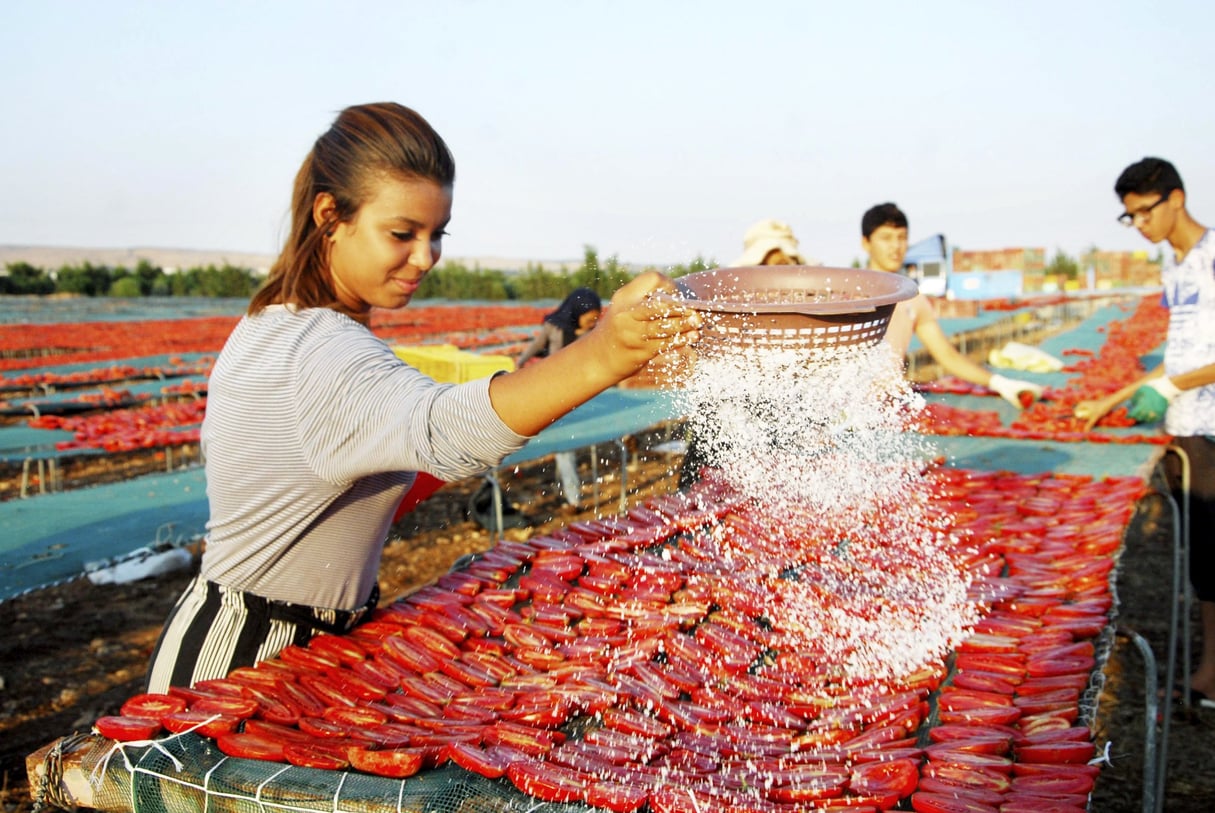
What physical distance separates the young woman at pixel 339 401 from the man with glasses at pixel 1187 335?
384 cm

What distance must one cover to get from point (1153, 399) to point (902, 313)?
1401mm

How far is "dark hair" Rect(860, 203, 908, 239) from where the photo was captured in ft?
15.8

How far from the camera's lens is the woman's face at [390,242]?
1.70m

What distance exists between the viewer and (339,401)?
1489mm

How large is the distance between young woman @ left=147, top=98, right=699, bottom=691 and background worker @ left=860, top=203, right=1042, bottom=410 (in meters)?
3.15

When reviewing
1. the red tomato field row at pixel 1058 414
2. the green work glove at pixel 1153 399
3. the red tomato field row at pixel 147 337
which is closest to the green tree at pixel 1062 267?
the red tomato field row at pixel 147 337

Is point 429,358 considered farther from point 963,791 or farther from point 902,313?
point 963,791

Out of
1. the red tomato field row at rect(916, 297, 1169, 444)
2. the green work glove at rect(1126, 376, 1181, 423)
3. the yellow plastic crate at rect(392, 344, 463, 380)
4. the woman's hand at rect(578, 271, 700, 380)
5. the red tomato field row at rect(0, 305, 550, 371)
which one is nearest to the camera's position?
the woman's hand at rect(578, 271, 700, 380)

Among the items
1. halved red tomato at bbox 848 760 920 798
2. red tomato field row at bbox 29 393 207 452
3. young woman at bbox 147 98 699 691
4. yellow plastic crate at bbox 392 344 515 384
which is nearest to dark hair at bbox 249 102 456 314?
young woman at bbox 147 98 699 691

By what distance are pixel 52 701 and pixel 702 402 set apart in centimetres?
444

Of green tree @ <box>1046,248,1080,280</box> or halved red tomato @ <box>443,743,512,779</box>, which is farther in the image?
green tree @ <box>1046,248,1080,280</box>

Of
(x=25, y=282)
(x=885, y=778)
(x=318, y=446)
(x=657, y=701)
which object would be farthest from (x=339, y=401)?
(x=25, y=282)

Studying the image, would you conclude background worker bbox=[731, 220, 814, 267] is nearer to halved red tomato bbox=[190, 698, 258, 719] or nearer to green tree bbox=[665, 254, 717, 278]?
green tree bbox=[665, 254, 717, 278]

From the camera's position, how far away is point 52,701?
467 cm
